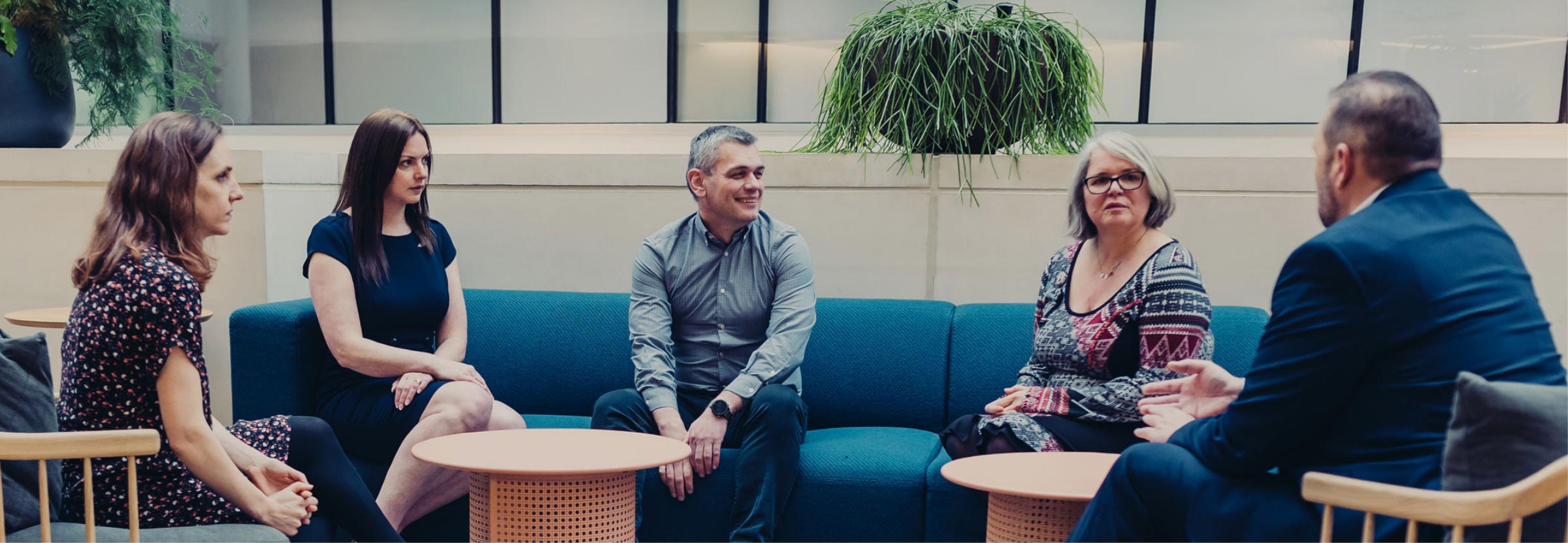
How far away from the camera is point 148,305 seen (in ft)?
6.34

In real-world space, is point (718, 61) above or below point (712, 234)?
above

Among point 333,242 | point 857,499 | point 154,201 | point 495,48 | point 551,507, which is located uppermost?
point 495,48

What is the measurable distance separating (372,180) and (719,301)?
104 centimetres

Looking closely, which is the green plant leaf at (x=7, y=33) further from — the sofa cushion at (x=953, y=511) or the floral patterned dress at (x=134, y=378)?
the sofa cushion at (x=953, y=511)

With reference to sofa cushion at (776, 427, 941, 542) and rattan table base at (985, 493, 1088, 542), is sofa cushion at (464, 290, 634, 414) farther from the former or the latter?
rattan table base at (985, 493, 1088, 542)

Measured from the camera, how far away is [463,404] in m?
2.87

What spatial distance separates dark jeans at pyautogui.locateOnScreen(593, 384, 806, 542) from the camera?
8.93 ft

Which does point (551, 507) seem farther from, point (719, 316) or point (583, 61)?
point (583, 61)

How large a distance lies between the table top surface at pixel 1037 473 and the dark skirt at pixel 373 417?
1.49 meters

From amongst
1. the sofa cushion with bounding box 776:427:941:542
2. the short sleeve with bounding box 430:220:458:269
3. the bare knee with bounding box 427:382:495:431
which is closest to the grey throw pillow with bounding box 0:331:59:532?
the bare knee with bounding box 427:382:495:431

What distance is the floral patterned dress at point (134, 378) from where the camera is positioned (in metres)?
1.94

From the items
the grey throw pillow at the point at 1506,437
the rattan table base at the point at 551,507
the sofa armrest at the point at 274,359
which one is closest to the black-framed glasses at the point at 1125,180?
the grey throw pillow at the point at 1506,437

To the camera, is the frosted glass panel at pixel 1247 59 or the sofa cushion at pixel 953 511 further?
the frosted glass panel at pixel 1247 59

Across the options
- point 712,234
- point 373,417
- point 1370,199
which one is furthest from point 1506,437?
point 373,417
